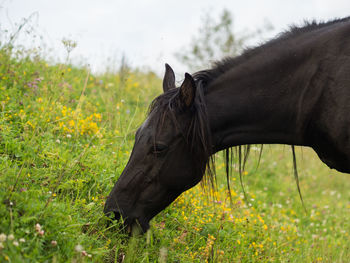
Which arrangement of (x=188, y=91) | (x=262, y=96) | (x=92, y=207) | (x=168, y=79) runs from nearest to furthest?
(x=188, y=91)
(x=262, y=96)
(x=92, y=207)
(x=168, y=79)

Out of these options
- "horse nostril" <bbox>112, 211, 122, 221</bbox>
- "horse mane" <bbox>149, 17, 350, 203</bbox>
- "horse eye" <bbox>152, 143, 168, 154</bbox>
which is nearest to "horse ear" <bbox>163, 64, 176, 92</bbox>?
"horse mane" <bbox>149, 17, 350, 203</bbox>

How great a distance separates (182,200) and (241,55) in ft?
5.39

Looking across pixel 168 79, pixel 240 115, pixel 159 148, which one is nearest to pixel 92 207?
pixel 159 148

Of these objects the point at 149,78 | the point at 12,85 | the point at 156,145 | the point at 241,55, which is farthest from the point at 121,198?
the point at 149,78

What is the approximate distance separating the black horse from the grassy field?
34 cm

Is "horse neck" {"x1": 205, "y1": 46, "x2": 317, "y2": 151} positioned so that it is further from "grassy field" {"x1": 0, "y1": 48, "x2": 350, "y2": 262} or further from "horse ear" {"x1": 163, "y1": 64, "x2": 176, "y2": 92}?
"grassy field" {"x1": 0, "y1": 48, "x2": 350, "y2": 262}

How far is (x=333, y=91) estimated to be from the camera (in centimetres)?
261

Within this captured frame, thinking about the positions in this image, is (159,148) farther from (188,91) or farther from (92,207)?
(92,207)

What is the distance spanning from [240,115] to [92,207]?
1.49 meters

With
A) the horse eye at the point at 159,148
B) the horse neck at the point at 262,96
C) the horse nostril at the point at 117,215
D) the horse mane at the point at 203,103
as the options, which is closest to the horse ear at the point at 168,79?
the horse mane at the point at 203,103

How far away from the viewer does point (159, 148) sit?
271cm

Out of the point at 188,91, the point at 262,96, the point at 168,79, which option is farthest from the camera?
the point at 168,79

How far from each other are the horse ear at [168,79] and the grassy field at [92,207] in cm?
71

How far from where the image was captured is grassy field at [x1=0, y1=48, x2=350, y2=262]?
7.72 ft
